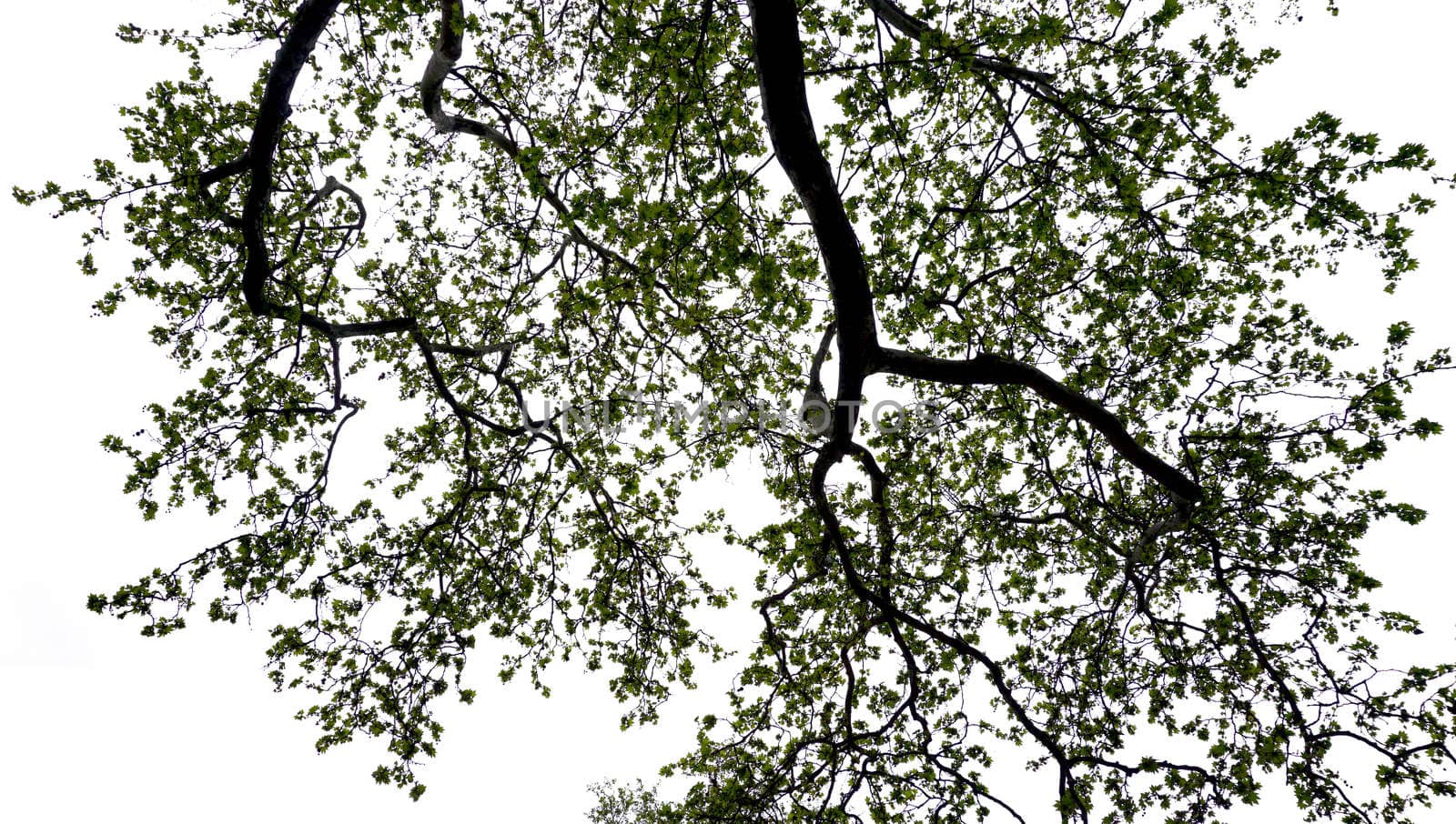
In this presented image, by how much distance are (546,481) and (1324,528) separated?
9192mm

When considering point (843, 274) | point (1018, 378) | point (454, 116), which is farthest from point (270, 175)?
point (1018, 378)

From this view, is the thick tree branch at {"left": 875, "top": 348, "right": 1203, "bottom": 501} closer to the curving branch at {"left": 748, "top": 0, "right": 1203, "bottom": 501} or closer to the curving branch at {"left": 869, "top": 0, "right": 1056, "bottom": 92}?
the curving branch at {"left": 748, "top": 0, "right": 1203, "bottom": 501}

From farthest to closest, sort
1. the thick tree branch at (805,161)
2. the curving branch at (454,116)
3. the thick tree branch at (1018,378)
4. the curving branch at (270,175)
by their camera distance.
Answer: the curving branch at (454,116)
the thick tree branch at (1018,378)
the curving branch at (270,175)
the thick tree branch at (805,161)

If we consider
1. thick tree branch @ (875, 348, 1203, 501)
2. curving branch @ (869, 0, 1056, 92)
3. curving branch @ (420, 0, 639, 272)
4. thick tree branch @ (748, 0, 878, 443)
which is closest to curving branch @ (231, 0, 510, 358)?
curving branch @ (420, 0, 639, 272)

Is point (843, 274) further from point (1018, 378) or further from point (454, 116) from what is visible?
point (454, 116)

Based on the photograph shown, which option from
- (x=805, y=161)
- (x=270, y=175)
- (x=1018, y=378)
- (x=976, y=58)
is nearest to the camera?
(x=805, y=161)

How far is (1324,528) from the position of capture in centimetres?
603

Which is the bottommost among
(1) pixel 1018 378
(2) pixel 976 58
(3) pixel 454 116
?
(1) pixel 1018 378

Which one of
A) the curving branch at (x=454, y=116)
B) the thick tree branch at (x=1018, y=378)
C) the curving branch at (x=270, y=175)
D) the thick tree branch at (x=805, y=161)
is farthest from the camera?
the curving branch at (x=454, y=116)

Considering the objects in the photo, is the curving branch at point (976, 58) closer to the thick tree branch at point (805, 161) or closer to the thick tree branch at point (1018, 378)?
the thick tree branch at point (805, 161)

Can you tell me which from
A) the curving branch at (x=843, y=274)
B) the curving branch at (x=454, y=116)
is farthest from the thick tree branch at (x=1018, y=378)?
the curving branch at (x=454, y=116)

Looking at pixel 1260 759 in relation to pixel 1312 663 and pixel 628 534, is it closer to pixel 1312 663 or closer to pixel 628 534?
pixel 1312 663

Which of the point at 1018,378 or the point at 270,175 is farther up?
the point at 270,175

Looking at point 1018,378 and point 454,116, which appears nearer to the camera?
point 1018,378
